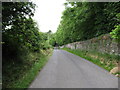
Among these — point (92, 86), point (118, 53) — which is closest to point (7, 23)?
point (92, 86)

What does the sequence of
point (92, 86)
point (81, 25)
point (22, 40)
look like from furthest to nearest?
point (81, 25), point (22, 40), point (92, 86)

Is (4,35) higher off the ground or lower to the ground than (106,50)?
higher

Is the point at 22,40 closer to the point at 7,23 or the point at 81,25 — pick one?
the point at 7,23

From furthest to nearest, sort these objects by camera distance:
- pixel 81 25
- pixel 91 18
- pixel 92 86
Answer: pixel 81 25 → pixel 91 18 → pixel 92 86

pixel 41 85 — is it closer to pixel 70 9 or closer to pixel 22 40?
pixel 22 40

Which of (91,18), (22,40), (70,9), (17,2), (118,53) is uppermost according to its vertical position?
(70,9)

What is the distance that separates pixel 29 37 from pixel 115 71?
202 inches

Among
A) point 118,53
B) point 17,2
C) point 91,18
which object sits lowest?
point 118,53

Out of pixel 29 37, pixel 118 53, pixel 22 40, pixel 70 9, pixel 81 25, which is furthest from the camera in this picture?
pixel 70 9

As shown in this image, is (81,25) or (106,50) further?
(81,25)

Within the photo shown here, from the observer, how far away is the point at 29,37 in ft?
15.8

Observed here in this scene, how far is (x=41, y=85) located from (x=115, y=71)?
3948 mm

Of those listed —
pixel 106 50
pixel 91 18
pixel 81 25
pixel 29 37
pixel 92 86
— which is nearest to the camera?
pixel 92 86

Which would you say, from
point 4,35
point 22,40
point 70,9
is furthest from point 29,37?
point 70,9
